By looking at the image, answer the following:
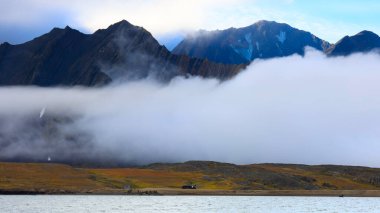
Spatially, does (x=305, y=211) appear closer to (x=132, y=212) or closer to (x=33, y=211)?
(x=132, y=212)

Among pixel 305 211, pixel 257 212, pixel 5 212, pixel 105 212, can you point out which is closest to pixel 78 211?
pixel 105 212

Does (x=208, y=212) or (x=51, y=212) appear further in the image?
(x=208, y=212)

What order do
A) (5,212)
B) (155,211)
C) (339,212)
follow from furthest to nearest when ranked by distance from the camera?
(339,212), (155,211), (5,212)

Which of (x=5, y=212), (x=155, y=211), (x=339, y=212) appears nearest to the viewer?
(x=5, y=212)

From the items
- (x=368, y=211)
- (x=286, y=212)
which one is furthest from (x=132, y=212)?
(x=368, y=211)

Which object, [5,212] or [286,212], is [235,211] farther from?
[5,212]

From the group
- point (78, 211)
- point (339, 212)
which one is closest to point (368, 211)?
point (339, 212)

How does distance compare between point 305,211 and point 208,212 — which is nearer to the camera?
point 208,212

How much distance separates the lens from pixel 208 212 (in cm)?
17088

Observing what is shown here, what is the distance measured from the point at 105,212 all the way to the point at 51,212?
12587 millimetres

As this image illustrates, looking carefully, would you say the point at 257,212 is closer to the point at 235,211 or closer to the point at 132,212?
the point at 235,211

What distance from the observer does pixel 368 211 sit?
189125 mm

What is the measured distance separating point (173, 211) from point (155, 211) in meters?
4.79

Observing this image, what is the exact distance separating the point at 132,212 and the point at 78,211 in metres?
12.9
